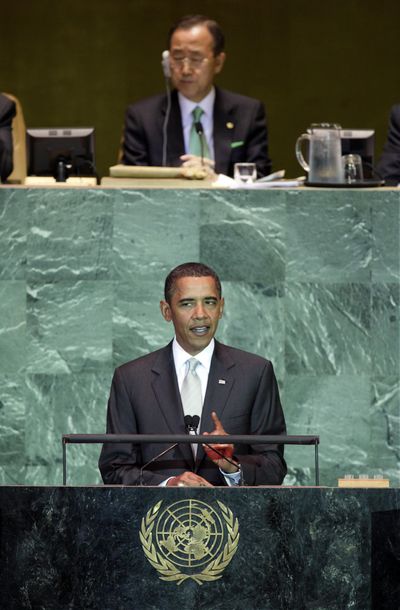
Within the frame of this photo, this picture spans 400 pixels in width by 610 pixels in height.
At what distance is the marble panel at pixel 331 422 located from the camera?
17.0 feet

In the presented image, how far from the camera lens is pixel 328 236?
5180 mm

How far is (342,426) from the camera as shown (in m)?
5.20

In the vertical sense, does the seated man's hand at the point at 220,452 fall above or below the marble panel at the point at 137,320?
below

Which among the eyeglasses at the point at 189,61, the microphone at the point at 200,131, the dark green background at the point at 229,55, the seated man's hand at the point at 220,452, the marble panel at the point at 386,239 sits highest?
the dark green background at the point at 229,55

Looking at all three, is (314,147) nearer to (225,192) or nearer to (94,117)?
(225,192)

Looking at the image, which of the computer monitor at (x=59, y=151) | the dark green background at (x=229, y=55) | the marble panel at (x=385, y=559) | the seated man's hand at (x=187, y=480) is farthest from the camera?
the dark green background at (x=229, y=55)

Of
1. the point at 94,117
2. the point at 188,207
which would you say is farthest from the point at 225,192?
the point at 94,117

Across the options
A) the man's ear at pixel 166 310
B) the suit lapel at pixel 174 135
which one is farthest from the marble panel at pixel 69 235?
the suit lapel at pixel 174 135

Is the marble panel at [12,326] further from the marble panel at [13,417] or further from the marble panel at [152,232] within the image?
the marble panel at [152,232]

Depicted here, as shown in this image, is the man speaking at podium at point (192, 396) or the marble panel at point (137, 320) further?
the marble panel at point (137, 320)

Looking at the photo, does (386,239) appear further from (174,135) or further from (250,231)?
(174,135)

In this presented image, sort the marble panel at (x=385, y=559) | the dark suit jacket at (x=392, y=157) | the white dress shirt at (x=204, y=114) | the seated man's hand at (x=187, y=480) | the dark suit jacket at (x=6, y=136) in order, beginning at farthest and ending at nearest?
the white dress shirt at (x=204, y=114) → the dark suit jacket at (x=392, y=157) → the dark suit jacket at (x=6, y=136) → the seated man's hand at (x=187, y=480) → the marble panel at (x=385, y=559)

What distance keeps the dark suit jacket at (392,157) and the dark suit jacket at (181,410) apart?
2058 millimetres

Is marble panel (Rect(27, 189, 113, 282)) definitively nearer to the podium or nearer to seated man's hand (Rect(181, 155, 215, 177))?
seated man's hand (Rect(181, 155, 215, 177))
